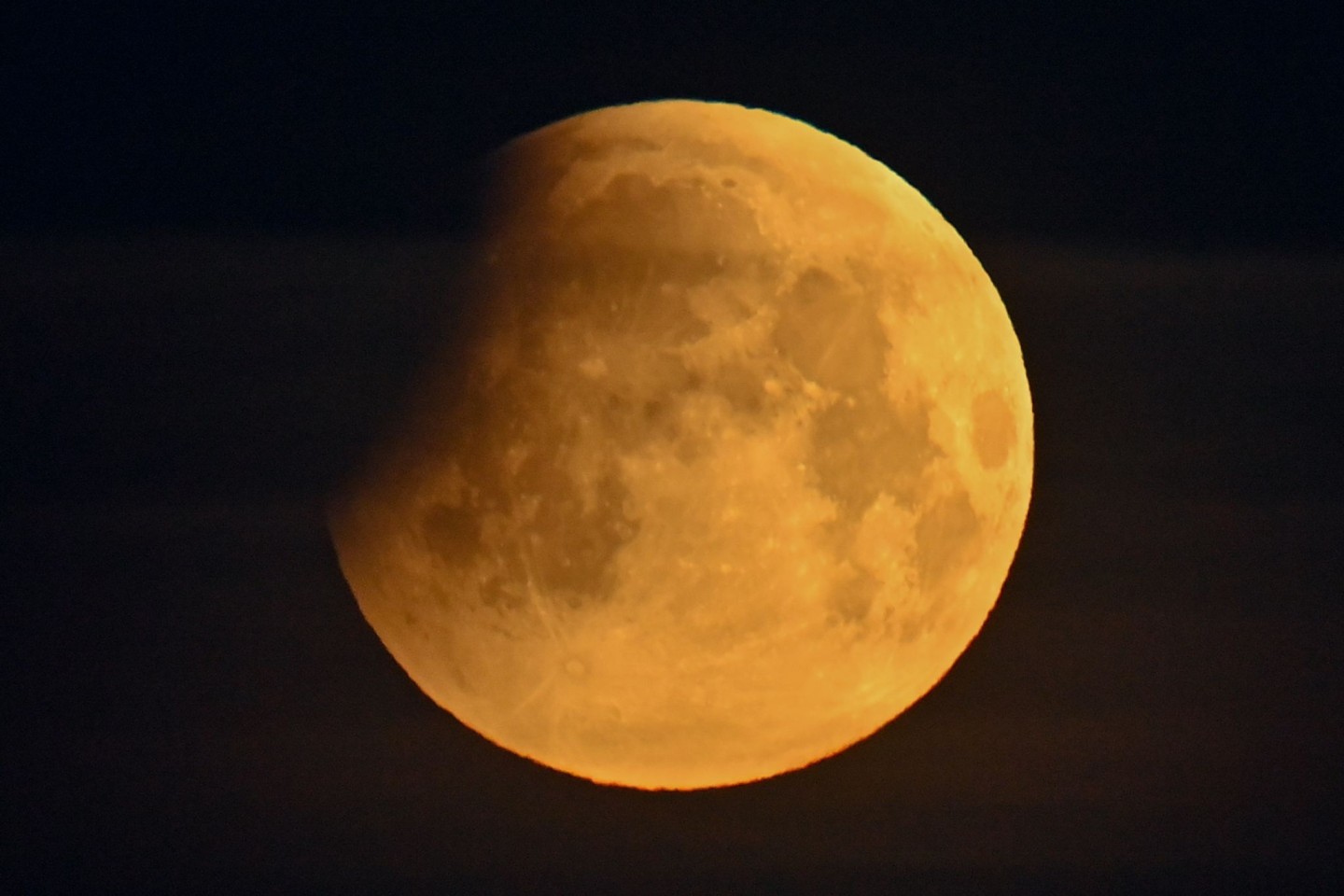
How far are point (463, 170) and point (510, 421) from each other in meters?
0.60

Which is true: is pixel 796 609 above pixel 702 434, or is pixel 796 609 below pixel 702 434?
below

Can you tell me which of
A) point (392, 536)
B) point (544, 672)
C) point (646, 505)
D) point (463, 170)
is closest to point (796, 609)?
point (646, 505)

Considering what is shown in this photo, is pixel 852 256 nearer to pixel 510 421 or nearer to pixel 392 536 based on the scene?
pixel 510 421

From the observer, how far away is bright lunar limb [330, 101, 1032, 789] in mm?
2078

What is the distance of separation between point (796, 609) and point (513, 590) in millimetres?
553

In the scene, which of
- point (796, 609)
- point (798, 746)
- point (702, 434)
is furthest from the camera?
point (798, 746)

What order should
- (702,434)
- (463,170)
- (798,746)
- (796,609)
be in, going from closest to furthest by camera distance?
(702,434) → (796,609) → (463,170) → (798,746)

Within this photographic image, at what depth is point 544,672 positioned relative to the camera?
2.27 metres

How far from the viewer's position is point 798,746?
2.52 m

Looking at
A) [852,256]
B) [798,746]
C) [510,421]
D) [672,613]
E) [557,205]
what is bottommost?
Answer: [798,746]

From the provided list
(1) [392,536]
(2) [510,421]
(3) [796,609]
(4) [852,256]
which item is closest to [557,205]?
(2) [510,421]

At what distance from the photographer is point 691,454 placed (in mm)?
2062

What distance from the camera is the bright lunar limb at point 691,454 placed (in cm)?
208

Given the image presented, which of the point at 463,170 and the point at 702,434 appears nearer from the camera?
the point at 702,434
